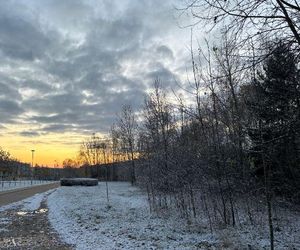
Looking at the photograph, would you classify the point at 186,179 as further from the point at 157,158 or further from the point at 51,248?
the point at 51,248

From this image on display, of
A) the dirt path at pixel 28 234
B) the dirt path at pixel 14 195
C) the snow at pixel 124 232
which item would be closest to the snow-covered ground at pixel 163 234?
the snow at pixel 124 232

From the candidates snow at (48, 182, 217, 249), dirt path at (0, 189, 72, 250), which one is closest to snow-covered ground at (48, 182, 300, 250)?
snow at (48, 182, 217, 249)

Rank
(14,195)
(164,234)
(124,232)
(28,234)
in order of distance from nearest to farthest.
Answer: (164,234) < (124,232) < (28,234) < (14,195)

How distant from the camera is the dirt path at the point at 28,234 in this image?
10656 millimetres

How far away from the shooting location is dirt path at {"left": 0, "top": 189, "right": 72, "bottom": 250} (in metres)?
10.7

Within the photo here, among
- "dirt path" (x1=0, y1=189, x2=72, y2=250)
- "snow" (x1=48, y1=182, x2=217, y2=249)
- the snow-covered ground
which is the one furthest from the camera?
"dirt path" (x1=0, y1=189, x2=72, y2=250)

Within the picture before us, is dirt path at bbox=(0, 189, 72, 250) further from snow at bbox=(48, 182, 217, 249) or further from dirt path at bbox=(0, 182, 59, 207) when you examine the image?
dirt path at bbox=(0, 182, 59, 207)

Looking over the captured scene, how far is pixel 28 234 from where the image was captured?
12703 mm

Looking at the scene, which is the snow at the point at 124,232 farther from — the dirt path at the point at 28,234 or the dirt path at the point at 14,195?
the dirt path at the point at 14,195

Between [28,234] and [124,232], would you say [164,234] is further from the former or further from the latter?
[28,234]

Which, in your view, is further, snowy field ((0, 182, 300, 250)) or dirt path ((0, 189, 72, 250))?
dirt path ((0, 189, 72, 250))

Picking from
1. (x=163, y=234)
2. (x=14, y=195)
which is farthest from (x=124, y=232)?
(x=14, y=195)

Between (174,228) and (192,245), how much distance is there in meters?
2.56

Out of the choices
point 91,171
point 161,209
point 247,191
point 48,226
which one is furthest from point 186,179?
point 91,171
